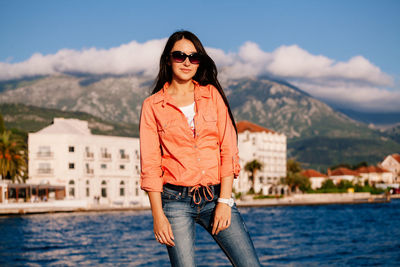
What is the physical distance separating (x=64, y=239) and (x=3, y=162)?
35.9 m

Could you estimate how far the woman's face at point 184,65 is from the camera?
4.61 m

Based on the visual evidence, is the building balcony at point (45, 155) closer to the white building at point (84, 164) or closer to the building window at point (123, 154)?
the white building at point (84, 164)

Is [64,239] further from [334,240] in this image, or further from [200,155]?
[200,155]

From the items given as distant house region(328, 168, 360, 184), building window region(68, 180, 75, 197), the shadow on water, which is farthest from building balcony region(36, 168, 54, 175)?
distant house region(328, 168, 360, 184)

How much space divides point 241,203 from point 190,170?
87964 millimetres

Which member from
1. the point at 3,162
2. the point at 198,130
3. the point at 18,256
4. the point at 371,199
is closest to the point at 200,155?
the point at 198,130

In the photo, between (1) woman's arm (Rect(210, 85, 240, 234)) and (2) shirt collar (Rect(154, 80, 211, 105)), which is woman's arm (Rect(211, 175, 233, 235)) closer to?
(1) woman's arm (Rect(210, 85, 240, 234))

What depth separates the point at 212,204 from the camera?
170 inches

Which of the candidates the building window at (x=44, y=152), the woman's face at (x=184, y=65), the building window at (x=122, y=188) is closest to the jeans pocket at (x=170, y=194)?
the woman's face at (x=184, y=65)

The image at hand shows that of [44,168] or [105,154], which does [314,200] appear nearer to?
[105,154]

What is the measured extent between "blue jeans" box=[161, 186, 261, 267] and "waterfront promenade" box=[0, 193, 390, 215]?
60519 mm

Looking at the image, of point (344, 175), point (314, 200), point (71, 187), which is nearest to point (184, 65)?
point (71, 187)

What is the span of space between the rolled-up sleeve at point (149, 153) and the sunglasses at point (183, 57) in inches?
17.4

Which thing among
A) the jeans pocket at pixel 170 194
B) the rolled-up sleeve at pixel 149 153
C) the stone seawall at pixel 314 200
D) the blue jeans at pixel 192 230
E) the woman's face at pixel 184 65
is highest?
the woman's face at pixel 184 65
